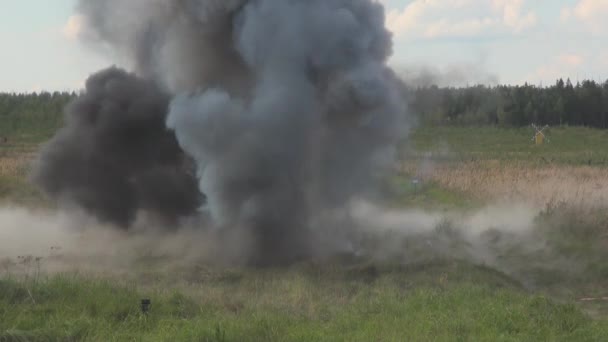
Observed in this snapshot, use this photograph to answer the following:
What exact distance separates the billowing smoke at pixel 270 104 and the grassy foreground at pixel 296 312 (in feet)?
10.4

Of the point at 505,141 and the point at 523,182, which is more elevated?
the point at 505,141

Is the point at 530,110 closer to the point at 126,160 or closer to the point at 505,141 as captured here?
the point at 505,141

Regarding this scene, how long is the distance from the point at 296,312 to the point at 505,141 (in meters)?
54.4

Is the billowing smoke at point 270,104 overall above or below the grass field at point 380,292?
above

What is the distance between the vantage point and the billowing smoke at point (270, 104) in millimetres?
16516

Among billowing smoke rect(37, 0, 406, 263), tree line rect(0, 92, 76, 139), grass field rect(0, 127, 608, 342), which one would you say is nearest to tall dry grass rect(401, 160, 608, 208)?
grass field rect(0, 127, 608, 342)

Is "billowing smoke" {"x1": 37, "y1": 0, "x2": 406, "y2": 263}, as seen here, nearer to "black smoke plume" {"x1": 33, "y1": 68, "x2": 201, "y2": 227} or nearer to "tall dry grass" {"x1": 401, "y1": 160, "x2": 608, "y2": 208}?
"black smoke plume" {"x1": 33, "y1": 68, "x2": 201, "y2": 227}

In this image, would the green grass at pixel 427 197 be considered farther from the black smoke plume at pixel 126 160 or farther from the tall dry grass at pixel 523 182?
the black smoke plume at pixel 126 160

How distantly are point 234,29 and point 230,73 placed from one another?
1317 mm

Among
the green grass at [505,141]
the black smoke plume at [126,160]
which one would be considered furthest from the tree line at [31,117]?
the black smoke plume at [126,160]

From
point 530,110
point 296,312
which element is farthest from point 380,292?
point 530,110

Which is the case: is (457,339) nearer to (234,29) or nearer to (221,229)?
(221,229)

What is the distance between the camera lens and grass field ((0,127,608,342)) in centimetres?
1015

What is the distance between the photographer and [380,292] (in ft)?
42.9
